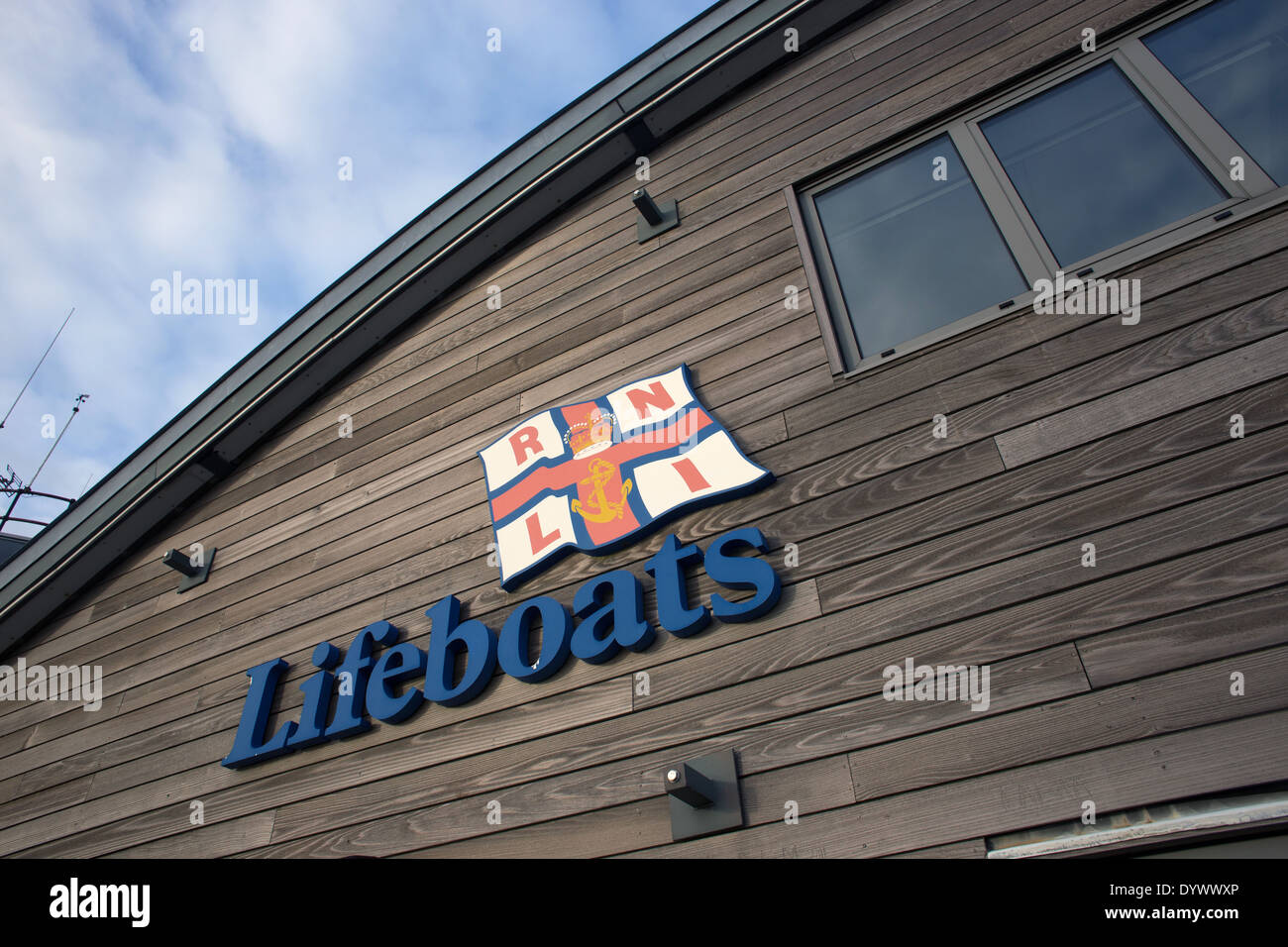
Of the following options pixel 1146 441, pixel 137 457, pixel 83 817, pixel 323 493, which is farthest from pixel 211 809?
pixel 1146 441

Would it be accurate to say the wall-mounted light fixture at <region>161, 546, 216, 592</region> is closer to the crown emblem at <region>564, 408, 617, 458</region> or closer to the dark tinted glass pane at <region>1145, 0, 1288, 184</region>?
the crown emblem at <region>564, 408, 617, 458</region>

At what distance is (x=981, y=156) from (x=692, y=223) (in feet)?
5.43

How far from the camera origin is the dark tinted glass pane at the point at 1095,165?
333 cm

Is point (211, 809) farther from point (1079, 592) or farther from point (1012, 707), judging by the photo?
point (1079, 592)

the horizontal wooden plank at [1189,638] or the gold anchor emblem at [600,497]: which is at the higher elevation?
the gold anchor emblem at [600,497]

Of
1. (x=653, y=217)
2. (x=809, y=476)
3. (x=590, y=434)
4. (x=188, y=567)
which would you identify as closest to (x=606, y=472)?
(x=590, y=434)

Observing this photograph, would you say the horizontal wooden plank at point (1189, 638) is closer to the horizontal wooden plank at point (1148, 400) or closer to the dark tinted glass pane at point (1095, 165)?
the horizontal wooden plank at point (1148, 400)

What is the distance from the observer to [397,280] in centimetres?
564

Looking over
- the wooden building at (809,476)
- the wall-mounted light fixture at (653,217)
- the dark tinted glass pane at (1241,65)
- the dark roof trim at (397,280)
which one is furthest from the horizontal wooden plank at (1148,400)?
the dark roof trim at (397,280)

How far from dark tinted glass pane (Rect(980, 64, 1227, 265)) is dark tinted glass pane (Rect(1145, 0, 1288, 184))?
0.20m

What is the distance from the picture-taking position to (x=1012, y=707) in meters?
2.53

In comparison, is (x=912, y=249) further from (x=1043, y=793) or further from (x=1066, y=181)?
(x=1043, y=793)

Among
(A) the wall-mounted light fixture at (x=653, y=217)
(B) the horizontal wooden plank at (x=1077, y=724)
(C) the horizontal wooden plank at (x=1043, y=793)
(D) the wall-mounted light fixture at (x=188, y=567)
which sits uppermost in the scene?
(A) the wall-mounted light fixture at (x=653, y=217)

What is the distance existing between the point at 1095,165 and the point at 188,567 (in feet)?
19.2
